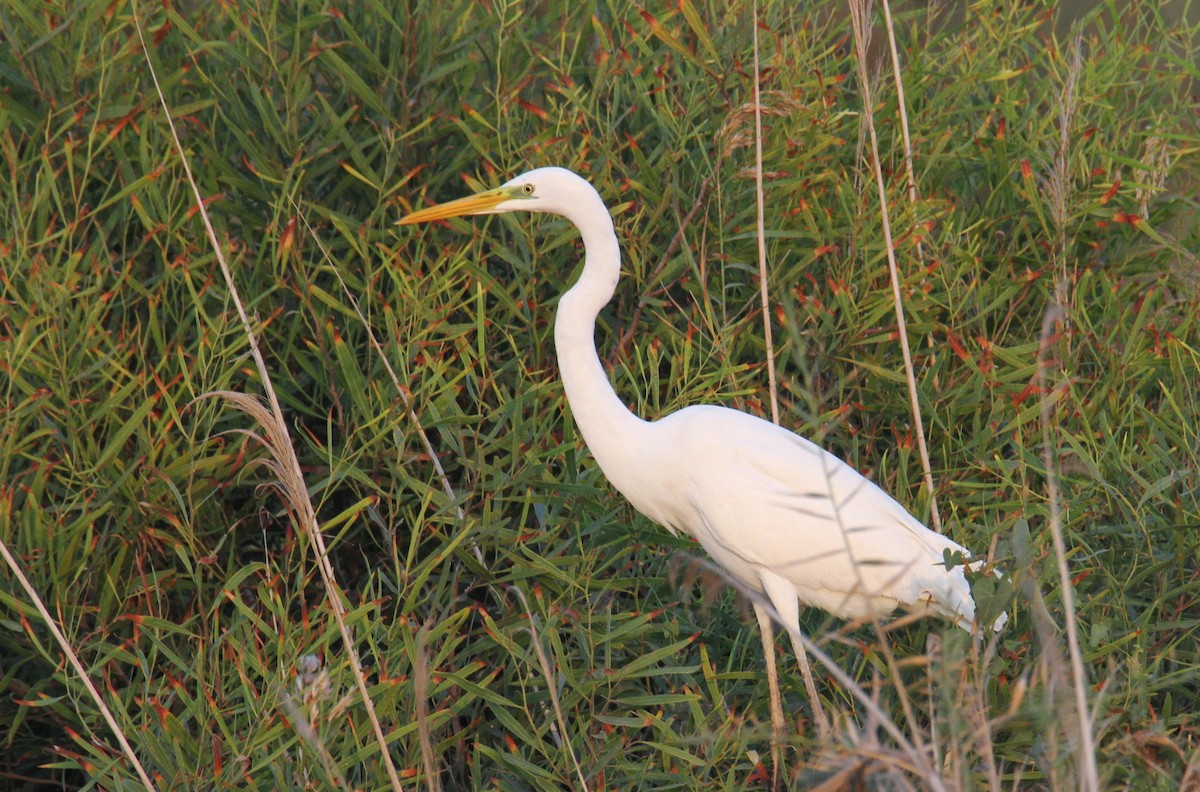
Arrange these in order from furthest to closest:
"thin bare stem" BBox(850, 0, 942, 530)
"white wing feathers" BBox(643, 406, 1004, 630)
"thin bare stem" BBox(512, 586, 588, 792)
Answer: "white wing feathers" BBox(643, 406, 1004, 630)
"thin bare stem" BBox(850, 0, 942, 530)
"thin bare stem" BBox(512, 586, 588, 792)

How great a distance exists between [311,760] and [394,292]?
881mm

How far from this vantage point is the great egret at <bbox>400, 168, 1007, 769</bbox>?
6.48 feet

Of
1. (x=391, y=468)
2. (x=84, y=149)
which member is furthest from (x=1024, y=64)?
(x=84, y=149)

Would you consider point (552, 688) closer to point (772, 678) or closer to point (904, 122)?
point (772, 678)

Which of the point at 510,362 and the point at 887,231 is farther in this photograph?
the point at 510,362

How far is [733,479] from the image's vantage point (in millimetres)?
2047

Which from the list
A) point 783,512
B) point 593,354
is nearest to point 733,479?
point 783,512

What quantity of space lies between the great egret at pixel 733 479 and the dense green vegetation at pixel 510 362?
0.25 ft

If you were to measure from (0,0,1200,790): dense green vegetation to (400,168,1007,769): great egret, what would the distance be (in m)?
0.08

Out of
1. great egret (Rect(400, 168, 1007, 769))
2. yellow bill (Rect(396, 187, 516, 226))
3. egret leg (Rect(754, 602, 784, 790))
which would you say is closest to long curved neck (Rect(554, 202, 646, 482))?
great egret (Rect(400, 168, 1007, 769))

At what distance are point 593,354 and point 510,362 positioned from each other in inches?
11.7

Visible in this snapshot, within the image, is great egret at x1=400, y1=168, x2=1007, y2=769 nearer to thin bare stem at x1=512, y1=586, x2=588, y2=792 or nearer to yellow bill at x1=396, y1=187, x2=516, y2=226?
yellow bill at x1=396, y1=187, x2=516, y2=226

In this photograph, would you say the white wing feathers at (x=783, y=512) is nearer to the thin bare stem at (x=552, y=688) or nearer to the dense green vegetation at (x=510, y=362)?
the dense green vegetation at (x=510, y=362)

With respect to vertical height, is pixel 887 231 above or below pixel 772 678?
above
